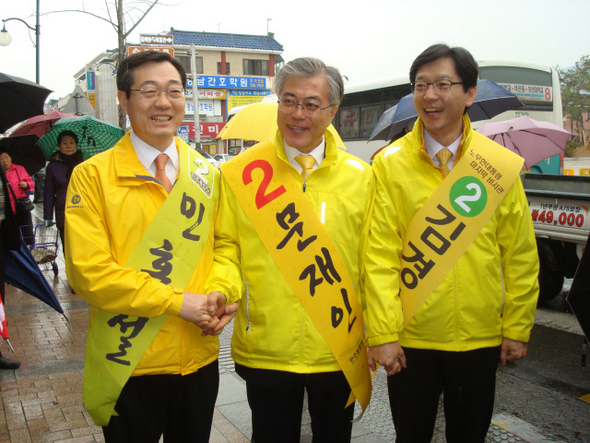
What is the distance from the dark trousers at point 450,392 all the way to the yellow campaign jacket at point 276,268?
1.29 feet

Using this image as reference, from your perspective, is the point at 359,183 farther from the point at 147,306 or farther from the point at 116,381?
the point at 116,381

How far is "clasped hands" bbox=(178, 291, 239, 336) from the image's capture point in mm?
1940

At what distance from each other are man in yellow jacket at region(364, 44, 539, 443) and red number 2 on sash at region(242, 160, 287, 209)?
1.42 feet

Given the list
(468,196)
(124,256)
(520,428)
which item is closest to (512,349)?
(468,196)

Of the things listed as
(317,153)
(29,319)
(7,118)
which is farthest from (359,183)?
(29,319)

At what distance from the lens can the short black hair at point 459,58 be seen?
2223 mm

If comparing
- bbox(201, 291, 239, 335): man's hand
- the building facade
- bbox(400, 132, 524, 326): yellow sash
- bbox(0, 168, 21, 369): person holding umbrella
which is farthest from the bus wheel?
the building facade

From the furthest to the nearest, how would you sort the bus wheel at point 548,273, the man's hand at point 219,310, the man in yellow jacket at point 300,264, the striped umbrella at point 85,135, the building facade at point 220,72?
the building facade at point 220,72 < the striped umbrella at point 85,135 < the bus wheel at point 548,273 < the man in yellow jacket at point 300,264 < the man's hand at point 219,310

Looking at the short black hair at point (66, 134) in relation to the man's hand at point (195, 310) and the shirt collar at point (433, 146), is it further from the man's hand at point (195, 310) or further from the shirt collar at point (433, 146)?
the shirt collar at point (433, 146)

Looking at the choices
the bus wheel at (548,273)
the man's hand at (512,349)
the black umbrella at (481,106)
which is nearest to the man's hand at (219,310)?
the man's hand at (512,349)

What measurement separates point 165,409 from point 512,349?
4.74 feet

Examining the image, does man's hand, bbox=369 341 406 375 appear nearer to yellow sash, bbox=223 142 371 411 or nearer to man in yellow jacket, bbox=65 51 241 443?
yellow sash, bbox=223 142 371 411

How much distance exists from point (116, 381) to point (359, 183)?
1230 mm

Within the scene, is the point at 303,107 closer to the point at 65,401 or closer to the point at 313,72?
the point at 313,72
